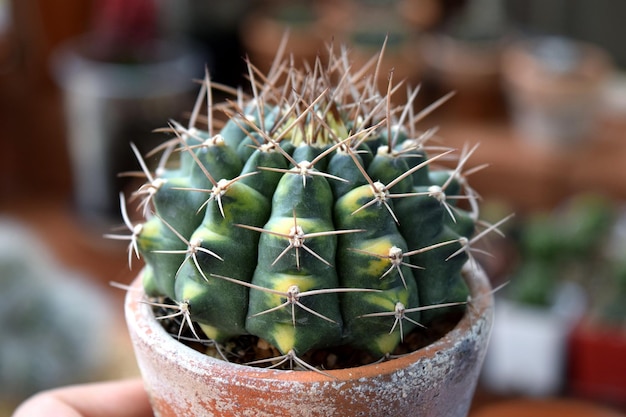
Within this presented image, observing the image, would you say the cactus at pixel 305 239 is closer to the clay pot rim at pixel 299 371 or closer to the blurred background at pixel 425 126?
the clay pot rim at pixel 299 371

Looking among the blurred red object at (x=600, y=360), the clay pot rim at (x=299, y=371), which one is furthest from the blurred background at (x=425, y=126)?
the clay pot rim at (x=299, y=371)

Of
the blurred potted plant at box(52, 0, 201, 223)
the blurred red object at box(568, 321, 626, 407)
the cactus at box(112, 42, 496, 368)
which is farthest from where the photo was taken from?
the blurred potted plant at box(52, 0, 201, 223)

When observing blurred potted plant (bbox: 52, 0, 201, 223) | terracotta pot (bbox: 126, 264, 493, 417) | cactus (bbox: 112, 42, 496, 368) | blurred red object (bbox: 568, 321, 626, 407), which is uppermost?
cactus (bbox: 112, 42, 496, 368)

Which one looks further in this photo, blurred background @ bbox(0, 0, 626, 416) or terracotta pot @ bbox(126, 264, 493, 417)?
blurred background @ bbox(0, 0, 626, 416)

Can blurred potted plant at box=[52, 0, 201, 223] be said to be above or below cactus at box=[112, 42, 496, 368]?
below

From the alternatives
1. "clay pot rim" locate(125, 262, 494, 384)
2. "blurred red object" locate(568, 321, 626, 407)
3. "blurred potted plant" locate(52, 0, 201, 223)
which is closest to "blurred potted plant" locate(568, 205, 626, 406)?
"blurred red object" locate(568, 321, 626, 407)

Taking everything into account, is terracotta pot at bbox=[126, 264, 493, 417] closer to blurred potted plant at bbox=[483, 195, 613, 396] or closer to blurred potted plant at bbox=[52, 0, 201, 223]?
blurred potted plant at bbox=[483, 195, 613, 396]

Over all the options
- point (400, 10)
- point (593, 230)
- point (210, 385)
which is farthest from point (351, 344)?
point (400, 10)

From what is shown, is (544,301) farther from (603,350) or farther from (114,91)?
(114,91)
